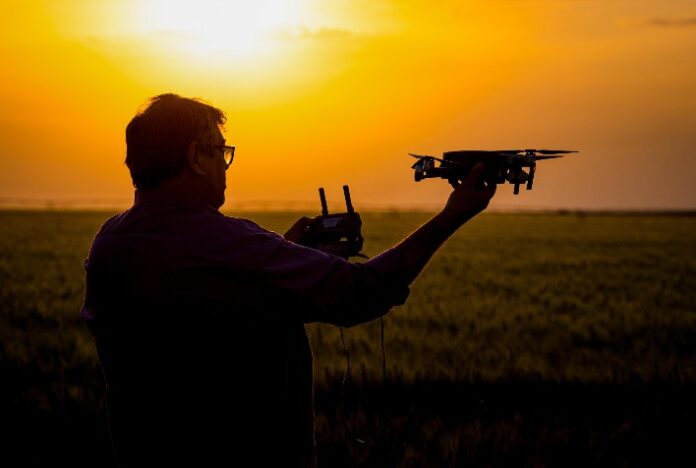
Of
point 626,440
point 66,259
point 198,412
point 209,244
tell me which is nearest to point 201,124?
point 209,244

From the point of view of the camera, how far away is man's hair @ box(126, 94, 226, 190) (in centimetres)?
226

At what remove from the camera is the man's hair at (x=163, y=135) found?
2260 millimetres

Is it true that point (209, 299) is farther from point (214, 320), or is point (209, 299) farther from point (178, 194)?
point (178, 194)

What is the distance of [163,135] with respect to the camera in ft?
7.39

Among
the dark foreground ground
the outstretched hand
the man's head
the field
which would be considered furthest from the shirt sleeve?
the dark foreground ground

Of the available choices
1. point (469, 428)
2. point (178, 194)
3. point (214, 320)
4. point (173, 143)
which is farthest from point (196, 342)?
point (469, 428)

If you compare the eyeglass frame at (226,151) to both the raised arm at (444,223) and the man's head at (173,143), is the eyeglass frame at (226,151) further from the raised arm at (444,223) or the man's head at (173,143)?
the raised arm at (444,223)

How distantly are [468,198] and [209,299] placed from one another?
2.34 ft

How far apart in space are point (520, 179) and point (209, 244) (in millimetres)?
820

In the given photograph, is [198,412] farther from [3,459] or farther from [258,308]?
[3,459]

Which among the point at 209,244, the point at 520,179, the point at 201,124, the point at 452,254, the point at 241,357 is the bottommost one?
the point at 452,254

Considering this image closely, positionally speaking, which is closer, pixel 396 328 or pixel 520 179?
pixel 520 179

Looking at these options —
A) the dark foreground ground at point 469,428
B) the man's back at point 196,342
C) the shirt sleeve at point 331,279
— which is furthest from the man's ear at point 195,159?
the dark foreground ground at point 469,428

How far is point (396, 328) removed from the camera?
1127 centimetres
